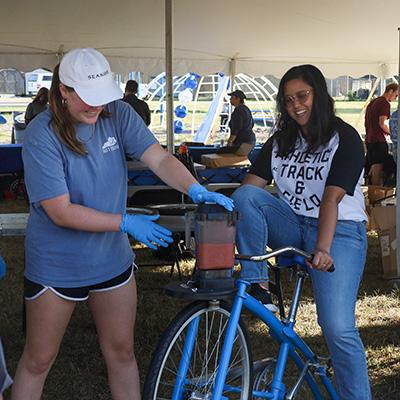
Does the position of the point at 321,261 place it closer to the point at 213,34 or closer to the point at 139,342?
the point at 139,342

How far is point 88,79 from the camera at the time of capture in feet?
6.82

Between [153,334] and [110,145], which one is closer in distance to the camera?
[110,145]

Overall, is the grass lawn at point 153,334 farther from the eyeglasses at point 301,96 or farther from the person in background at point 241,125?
the person in background at point 241,125

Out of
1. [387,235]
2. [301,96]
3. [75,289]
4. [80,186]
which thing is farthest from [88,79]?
[387,235]

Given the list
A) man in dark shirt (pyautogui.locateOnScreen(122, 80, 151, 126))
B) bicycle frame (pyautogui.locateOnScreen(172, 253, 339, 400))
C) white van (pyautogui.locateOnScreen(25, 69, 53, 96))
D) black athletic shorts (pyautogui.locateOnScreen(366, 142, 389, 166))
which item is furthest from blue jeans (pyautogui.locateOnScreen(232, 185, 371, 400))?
white van (pyautogui.locateOnScreen(25, 69, 53, 96))

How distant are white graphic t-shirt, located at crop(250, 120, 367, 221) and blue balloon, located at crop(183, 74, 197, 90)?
19701 mm

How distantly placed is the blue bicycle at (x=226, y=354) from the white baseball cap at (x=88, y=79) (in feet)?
1.96

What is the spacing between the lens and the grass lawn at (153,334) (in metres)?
3.44

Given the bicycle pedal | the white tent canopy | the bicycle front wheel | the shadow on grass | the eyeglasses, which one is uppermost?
the white tent canopy

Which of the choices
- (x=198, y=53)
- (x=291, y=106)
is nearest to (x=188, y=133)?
(x=198, y=53)

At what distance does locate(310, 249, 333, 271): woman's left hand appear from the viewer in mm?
2238

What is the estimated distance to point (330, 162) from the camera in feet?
7.97

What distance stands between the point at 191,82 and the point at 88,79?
20.5 meters

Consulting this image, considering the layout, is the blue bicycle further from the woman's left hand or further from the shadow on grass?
the shadow on grass
